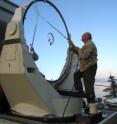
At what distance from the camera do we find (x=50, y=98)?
16.6ft

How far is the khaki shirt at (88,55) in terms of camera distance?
531 cm

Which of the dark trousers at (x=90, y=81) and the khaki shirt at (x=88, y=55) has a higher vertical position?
the khaki shirt at (x=88, y=55)

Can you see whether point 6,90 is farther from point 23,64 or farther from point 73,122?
point 73,122

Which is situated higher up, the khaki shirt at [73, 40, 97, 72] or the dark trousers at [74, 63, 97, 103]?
the khaki shirt at [73, 40, 97, 72]

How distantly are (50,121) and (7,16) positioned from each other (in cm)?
183

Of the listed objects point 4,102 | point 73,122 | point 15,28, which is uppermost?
point 15,28

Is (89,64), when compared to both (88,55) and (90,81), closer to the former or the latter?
(88,55)

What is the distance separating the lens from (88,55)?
529cm

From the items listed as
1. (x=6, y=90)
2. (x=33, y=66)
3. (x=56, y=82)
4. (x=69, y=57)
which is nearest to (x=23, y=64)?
(x=33, y=66)

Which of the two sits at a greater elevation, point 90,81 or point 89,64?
point 89,64

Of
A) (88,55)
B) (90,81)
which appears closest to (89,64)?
(88,55)

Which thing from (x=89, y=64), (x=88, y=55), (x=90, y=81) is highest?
(x=88, y=55)

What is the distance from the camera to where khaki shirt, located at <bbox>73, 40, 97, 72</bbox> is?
209 inches

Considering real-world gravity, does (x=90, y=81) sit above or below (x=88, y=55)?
below
